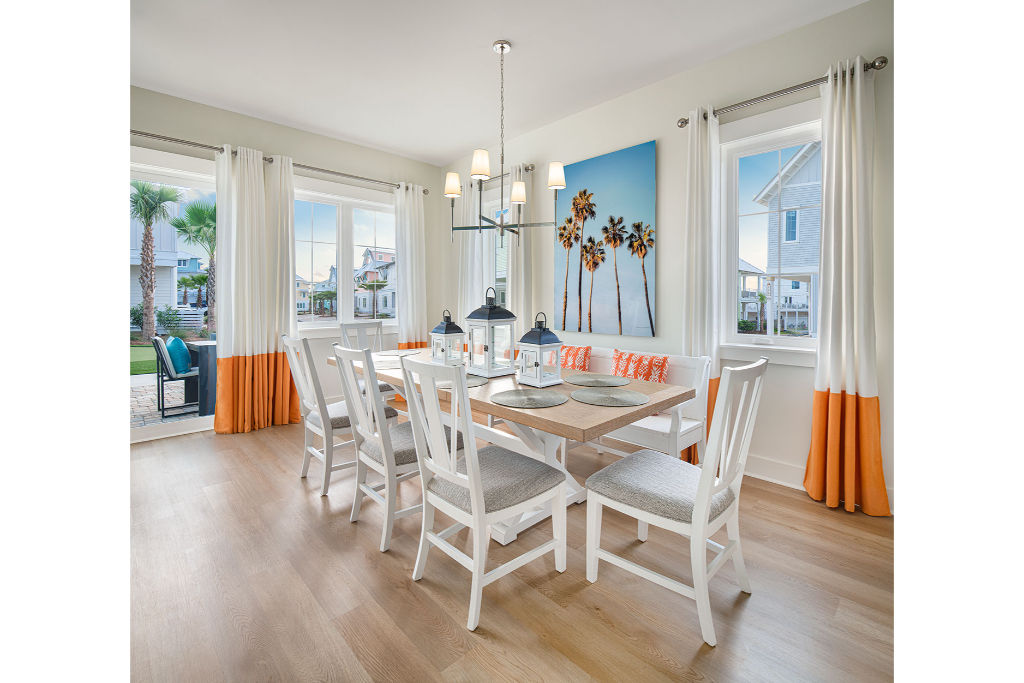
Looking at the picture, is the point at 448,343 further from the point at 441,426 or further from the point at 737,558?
the point at 737,558

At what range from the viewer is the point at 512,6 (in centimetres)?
245

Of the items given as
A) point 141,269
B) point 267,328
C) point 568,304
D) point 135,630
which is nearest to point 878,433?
point 568,304

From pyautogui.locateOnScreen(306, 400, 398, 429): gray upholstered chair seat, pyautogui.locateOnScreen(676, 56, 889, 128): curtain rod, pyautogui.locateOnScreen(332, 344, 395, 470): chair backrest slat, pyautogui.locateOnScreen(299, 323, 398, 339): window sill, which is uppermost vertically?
pyautogui.locateOnScreen(676, 56, 889, 128): curtain rod

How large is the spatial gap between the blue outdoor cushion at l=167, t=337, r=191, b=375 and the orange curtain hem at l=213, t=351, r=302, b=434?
1.74ft

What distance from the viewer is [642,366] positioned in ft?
9.80

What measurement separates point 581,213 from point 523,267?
2.34 feet

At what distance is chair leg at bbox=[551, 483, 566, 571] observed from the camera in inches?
72.6

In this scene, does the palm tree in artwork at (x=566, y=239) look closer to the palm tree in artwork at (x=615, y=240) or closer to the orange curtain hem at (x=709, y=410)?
the palm tree in artwork at (x=615, y=240)

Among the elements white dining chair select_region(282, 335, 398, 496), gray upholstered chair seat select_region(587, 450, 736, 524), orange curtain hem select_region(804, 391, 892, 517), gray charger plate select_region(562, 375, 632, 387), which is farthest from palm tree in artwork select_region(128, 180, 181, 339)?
orange curtain hem select_region(804, 391, 892, 517)

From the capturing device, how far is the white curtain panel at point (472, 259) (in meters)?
4.71

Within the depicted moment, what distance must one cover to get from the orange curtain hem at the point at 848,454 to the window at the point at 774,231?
479mm

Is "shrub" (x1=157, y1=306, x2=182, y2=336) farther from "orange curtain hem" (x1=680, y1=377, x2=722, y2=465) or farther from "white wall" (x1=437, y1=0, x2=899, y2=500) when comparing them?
"orange curtain hem" (x1=680, y1=377, x2=722, y2=465)

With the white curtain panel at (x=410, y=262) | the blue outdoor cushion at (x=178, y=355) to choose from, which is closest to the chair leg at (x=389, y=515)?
the white curtain panel at (x=410, y=262)
